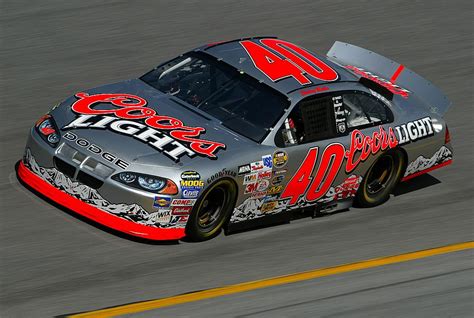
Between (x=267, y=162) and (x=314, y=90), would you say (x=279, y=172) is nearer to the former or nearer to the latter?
(x=267, y=162)

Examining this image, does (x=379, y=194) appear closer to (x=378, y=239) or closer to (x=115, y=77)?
(x=378, y=239)

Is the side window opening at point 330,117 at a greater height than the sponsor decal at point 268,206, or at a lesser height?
greater

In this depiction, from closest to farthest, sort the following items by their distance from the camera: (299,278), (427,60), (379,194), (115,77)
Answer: (299,278)
(379,194)
(115,77)
(427,60)

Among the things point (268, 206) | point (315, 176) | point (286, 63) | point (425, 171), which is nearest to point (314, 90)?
point (286, 63)

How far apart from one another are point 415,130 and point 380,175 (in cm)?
60

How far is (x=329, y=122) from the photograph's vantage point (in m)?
10.2

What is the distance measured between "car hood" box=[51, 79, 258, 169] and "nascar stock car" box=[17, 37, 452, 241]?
0.05ft

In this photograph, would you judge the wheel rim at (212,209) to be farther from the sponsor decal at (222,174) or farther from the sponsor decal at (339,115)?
the sponsor decal at (339,115)

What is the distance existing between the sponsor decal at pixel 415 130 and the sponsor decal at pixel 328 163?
0.16 meters

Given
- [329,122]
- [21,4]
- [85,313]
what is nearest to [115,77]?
[21,4]

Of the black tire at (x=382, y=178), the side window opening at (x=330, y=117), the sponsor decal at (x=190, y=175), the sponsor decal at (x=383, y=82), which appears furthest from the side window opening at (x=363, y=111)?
the sponsor decal at (x=190, y=175)

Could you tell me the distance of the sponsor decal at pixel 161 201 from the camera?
893 cm

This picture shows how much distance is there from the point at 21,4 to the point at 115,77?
8.96 ft

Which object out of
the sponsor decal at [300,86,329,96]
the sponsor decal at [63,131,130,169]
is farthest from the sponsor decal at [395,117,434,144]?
the sponsor decal at [63,131,130,169]
